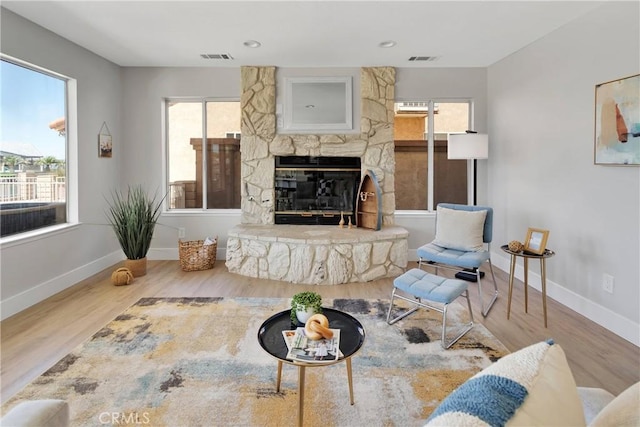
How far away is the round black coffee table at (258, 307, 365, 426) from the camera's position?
1.63m

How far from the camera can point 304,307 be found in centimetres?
193

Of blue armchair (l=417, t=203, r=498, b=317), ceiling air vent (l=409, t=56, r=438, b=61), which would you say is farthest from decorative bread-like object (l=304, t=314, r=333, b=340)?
ceiling air vent (l=409, t=56, r=438, b=61)

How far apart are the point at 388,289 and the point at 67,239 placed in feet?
11.2

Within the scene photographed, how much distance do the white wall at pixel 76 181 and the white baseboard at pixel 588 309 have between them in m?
4.84

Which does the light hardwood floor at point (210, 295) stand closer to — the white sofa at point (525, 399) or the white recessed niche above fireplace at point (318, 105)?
the white sofa at point (525, 399)

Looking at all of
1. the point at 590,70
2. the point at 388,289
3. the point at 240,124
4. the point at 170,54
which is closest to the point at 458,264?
the point at 388,289

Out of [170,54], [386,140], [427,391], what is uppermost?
[170,54]

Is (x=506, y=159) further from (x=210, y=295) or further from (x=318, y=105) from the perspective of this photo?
(x=210, y=295)

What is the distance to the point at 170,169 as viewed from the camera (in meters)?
5.06

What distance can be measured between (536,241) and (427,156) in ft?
7.53

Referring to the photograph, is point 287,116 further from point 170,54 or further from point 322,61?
point 170,54

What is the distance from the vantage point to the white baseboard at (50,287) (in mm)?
3092

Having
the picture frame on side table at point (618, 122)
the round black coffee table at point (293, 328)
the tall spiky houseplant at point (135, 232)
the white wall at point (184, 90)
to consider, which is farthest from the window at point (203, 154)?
the picture frame on side table at point (618, 122)

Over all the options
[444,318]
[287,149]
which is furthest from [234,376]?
[287,149]
